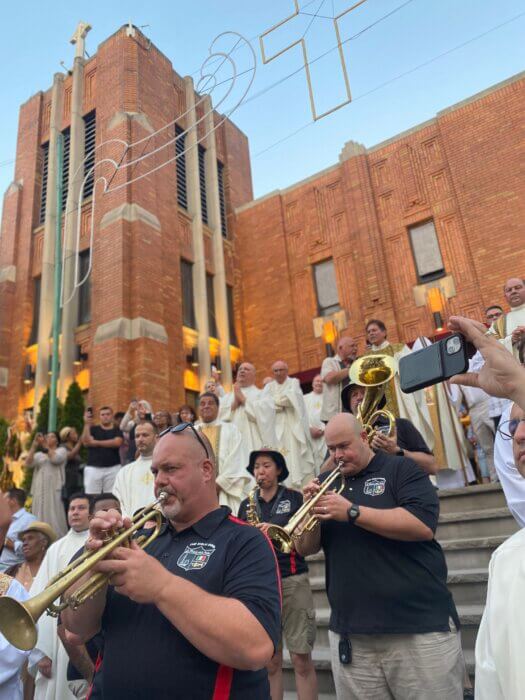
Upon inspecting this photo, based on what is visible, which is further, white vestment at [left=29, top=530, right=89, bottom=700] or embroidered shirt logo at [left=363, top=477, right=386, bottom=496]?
white vestment at [left=29, top=530, right=89, bottom=700]

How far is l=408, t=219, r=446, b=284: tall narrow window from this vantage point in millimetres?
14336

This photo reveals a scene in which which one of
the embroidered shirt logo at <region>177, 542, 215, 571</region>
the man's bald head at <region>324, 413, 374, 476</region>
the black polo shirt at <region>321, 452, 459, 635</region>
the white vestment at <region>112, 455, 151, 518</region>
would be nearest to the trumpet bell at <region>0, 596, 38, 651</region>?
the embroidered shirt logo at <region>177, 542, 215, 571</region>

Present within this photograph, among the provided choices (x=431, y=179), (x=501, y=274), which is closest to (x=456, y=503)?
(x=501, y=274)

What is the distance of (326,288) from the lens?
1589cm

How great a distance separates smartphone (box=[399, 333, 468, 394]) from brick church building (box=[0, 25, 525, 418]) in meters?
11.2

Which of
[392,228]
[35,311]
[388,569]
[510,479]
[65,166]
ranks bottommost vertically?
[388,569]

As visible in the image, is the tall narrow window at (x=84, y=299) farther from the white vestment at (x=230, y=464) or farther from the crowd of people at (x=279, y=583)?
the crowd of people at (x=279, y=583)

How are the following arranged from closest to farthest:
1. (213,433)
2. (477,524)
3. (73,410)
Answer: (477,524), (213,433), (73,410)

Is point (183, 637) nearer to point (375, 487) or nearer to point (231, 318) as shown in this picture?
point (375, 487)

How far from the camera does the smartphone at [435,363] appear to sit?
1823 mm

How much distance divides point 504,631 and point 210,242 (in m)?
16.3

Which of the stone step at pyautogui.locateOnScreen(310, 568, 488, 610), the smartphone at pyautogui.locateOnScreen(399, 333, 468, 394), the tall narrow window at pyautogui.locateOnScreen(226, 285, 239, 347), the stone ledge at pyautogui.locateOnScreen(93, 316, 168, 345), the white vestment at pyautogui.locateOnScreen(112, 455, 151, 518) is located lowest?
the stone step at pyautogui.locateOnScreen(310, 568, 488, 610)

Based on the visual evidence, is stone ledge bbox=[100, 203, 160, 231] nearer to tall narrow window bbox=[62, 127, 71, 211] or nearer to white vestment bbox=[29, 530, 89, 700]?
tall narrow window bbox=[62, 127, 71, 211]

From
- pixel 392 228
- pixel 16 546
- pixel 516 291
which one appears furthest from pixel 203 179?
pixel 16 546
